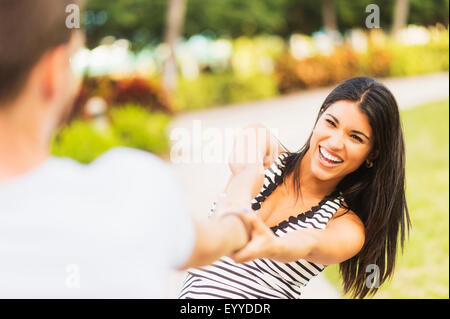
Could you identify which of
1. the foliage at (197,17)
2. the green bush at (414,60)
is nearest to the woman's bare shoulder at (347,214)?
the green bush at (414,60)

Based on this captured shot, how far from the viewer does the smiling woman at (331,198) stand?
1.80 meters

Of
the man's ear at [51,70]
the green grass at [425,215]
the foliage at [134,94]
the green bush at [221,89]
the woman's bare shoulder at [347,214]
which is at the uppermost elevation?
the green bush at [221,89]

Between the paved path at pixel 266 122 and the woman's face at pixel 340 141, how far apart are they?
226cm

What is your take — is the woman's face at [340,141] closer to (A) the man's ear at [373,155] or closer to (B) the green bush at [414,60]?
(A) the man's ear at [373,155]

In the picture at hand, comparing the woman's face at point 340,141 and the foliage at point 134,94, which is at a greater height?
the foliage at point 134,94

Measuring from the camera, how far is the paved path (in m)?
5.77

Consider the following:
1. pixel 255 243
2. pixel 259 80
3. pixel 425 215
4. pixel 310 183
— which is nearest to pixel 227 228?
pixel 255 243

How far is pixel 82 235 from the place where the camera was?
0.93 meters

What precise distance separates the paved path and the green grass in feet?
1.48

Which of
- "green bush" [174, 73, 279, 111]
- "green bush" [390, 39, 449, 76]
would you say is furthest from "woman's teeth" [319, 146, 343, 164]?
"green bush" [390, 39, 449, 76]

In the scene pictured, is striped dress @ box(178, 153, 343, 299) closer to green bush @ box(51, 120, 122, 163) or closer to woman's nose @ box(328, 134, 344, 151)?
woman's nose @ box(328, 134, 344, 151)
